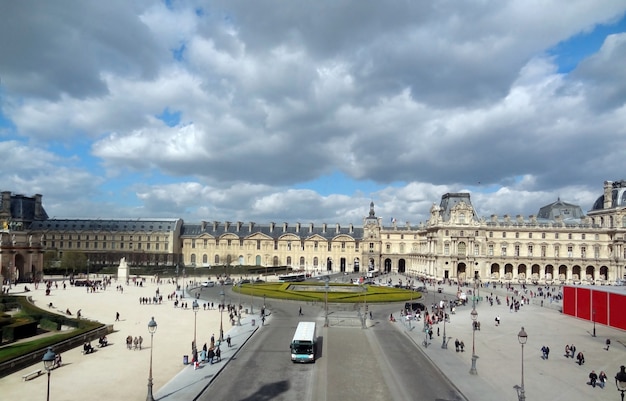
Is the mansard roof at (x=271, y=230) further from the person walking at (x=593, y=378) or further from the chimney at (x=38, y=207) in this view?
the person walking at (x=593, y=378)

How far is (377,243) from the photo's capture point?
132625 millimetres

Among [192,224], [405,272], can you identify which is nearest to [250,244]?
[192,224]

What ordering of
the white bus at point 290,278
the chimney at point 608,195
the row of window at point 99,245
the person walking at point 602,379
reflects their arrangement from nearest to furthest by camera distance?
the person walking at point 602,379, the white bus at point 290,278, the chimney at point 608,195, the row of window at point 99,245

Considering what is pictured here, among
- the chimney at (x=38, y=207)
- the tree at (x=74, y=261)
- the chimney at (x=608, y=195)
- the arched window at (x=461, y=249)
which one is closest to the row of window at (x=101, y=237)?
the chimney at (x=38, y=207)

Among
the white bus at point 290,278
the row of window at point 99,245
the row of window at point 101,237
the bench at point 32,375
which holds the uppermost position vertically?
the row of window at point 101,237

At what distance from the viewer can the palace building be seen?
10312cm

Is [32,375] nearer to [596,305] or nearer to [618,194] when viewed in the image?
[596,305]

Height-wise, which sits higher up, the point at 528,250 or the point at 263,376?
the point at 528,250

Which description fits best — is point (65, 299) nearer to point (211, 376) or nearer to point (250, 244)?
point (211, 376)

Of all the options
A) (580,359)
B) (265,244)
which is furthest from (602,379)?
(265,244)

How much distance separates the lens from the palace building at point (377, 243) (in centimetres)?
10312

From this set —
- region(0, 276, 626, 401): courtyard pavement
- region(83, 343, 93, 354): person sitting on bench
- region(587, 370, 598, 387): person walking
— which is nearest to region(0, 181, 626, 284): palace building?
region(0, 276, 626, 401): courtyard pavement

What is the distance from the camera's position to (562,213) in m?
114

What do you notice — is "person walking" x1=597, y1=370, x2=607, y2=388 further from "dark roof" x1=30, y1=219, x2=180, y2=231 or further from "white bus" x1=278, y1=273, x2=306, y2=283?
"dark roof" x1=30, y1=219, x2=180, y2=231
